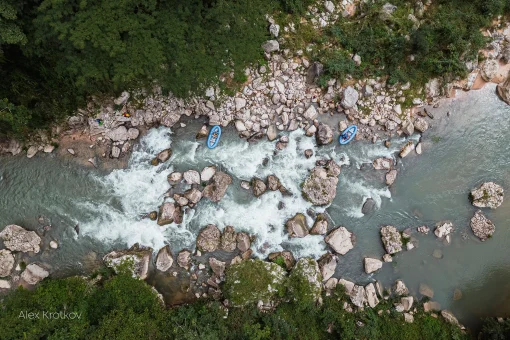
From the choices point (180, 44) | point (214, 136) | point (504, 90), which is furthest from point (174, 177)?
point (504, 90)

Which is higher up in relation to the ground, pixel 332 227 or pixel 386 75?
pixel 386 75

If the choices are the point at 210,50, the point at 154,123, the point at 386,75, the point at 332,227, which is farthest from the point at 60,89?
the point at 386,75

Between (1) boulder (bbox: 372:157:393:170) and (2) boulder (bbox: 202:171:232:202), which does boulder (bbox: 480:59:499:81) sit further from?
(2) boulder (bbox: 202:171:232:202)

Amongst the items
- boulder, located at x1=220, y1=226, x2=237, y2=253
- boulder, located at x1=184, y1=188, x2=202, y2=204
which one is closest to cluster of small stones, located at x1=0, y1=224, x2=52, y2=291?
boulder, located at x1=184, y1=188, x2=202, y2=204

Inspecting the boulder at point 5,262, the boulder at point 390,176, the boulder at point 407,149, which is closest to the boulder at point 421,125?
the boulder at point 407,149

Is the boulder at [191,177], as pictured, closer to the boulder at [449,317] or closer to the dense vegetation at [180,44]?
the dense vegetation at [180,44]

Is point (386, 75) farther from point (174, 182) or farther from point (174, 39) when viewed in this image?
point (174, 182)

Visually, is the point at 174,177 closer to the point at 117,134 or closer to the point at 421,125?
the point at 117,134
